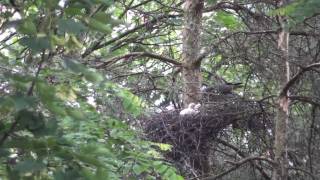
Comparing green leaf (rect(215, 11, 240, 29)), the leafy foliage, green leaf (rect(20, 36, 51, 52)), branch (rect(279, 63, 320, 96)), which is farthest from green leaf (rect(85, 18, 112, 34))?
green leaf (rect(215, 11, 240, 29))

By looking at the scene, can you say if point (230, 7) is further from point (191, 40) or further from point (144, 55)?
point (144, 55)

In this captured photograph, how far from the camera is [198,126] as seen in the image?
5199 millimetres

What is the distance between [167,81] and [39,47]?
4.90 m

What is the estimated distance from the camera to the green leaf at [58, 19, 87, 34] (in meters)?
1.33

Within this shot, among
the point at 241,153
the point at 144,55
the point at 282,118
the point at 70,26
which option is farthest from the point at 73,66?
the point at 144,55

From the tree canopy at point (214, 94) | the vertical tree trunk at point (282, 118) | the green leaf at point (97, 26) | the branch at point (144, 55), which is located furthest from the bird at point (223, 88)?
the green leaf at point (97, 26)

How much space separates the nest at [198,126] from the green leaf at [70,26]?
12.4 ft

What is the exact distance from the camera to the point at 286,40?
16.9 feet

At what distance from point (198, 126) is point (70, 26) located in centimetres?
394

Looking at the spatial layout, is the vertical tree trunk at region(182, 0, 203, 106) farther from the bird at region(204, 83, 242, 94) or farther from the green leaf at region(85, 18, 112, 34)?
the green leaf at region(85, 18, 112, 34)

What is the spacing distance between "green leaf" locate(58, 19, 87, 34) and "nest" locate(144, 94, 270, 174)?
3.78 metres

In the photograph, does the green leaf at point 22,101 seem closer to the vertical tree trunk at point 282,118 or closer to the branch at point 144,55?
the vertical tree trunk at point 282,118

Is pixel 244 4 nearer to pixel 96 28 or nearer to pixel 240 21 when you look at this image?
pixel 240 21

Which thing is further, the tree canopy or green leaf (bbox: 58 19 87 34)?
the tree canopy
